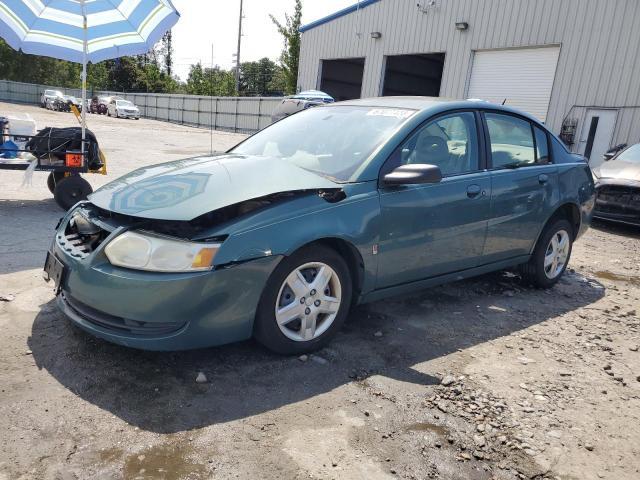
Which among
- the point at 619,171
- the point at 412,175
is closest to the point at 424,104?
the point at 412,175

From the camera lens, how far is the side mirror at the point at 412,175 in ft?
10.8

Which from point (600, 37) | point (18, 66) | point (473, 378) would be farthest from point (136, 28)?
point (18, 66)

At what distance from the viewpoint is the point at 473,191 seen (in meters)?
3.93

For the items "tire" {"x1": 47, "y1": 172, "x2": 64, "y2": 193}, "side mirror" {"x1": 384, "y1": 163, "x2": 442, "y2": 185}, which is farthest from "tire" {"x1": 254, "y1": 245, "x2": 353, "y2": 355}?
"tire" {"x1": 47, "y1": 172, "x2": 64, "y2": 193}

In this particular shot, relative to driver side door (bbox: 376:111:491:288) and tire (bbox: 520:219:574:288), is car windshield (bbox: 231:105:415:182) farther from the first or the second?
tire (bbox: 520:219:574:288)

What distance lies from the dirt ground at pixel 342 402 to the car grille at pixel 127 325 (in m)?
0.27

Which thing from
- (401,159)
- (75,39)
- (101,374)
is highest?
(75,39)

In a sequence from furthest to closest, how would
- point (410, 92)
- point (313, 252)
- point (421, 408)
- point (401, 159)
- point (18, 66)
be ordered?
point (18, 66) < point (410, 92) < point (401, 159) < point (313, 252) < point (421, 408)

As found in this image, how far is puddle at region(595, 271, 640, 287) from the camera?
5666 mm

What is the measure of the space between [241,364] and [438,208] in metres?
1.71

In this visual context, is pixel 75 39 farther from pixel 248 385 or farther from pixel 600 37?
pixel 600 37

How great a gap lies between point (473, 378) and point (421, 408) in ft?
1.78

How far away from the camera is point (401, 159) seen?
3.54m

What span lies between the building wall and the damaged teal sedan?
10395 millimetres
